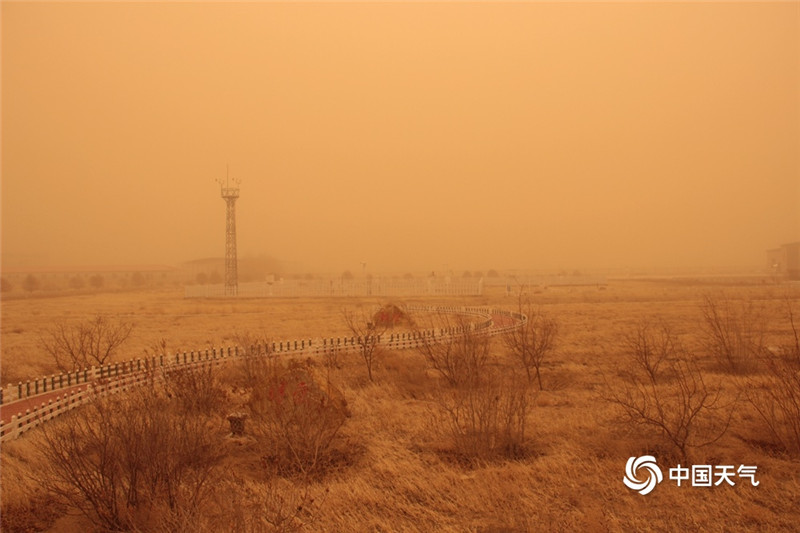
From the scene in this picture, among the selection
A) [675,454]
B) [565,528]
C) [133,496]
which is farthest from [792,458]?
[133,496]

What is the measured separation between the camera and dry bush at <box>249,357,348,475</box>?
9.66m

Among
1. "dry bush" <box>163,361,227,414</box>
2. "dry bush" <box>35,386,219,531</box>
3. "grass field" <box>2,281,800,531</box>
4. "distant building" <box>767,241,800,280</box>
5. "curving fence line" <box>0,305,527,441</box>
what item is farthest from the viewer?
"distant building" <box>767,241,800,280</box>

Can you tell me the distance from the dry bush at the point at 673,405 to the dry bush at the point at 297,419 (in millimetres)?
5398

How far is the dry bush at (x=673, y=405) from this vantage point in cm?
969

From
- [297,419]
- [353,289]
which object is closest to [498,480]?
[297,419]

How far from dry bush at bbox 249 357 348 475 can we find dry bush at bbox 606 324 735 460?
540 centimetres

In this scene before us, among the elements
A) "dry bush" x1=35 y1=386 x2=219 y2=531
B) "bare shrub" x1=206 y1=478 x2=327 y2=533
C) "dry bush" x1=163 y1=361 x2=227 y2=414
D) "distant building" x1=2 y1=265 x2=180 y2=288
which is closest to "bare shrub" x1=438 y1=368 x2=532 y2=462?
"bare shrub" x1=206 y1=478 x2=327 y2=533

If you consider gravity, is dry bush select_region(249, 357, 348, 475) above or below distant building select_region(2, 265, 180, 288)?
below

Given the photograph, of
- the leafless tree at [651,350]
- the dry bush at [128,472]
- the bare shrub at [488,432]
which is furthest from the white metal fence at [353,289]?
the dry bush at [128,472]

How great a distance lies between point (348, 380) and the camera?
17.0 meters

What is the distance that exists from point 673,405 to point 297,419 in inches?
340

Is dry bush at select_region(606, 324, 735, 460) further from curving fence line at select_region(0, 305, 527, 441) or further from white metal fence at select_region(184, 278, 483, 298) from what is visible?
white metal fence at select_region(184, 278, 483, 298)

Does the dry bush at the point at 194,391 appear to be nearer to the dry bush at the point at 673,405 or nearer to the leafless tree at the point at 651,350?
the dry bush at the point at 673,405

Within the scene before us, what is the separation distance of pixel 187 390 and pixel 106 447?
602cm
